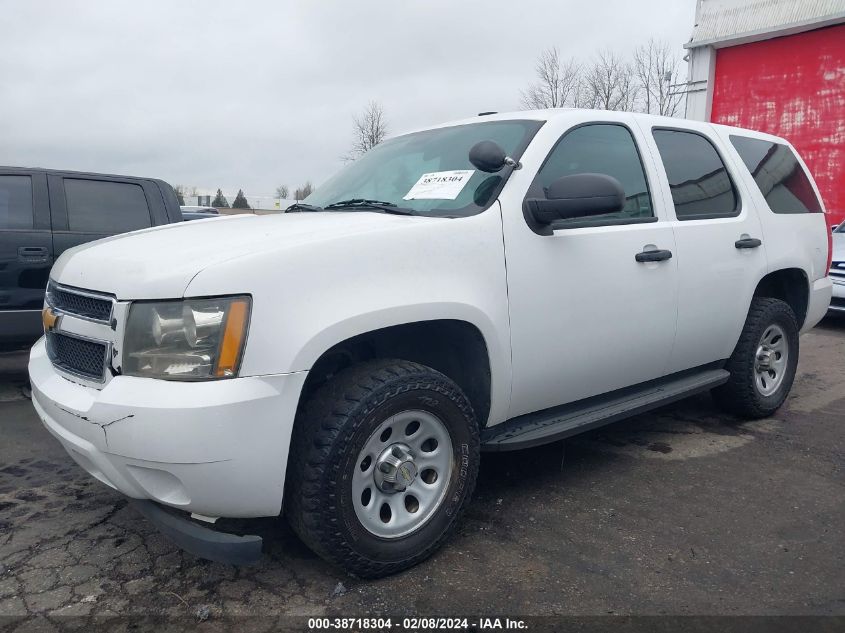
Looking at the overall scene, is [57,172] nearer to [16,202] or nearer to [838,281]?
[16,202]

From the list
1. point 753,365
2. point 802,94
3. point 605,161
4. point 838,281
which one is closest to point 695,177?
point 605,161

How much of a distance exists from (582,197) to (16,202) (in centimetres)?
460

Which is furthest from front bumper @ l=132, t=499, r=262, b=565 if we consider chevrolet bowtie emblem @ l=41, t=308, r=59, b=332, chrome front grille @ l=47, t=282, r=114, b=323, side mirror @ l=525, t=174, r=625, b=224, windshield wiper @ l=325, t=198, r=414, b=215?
side mirror @ l=525, t=174, r=625, b=224

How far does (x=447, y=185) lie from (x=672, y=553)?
1.81 meters

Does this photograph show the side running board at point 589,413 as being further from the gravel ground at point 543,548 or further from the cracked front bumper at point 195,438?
the cracked front bumper at point 195,438

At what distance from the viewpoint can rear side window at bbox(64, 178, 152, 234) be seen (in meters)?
5.61

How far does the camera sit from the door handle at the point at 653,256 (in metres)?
3.34

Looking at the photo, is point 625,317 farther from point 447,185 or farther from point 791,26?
point 791,26

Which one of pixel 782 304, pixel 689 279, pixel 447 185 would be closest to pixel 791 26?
pixel 782 304

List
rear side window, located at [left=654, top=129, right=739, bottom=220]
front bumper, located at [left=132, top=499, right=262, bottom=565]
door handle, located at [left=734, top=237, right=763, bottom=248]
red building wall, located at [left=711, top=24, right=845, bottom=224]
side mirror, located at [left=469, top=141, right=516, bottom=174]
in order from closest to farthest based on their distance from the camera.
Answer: front bumper, located at [left=132, top=499, right=262, bottom=565] < side mirror, located at [left=469, top=141, right=516, bottom=174] < rear side window, located at [left=654, top=129, right=739, bottom=220] < door handle, located at [left=734, top=237, right=763, bottom=248] < red building wall, located at [left=711, top=24, right=845, bottom=224]

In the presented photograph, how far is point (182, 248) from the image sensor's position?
2.47 meters

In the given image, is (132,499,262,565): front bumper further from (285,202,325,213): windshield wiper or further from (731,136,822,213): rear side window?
(731,136,822,213): rear side window

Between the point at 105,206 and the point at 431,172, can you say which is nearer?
the point at 431,172

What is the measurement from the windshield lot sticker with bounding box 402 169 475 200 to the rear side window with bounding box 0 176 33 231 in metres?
3.72
